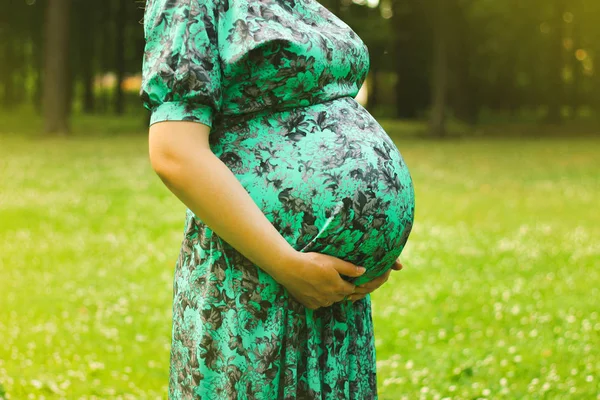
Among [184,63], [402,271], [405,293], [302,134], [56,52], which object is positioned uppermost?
[184,63]

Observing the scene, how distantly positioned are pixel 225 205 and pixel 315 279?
0.31m

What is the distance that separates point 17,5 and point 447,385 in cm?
3781

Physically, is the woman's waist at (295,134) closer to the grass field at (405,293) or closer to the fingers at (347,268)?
the fingers at (347,268)

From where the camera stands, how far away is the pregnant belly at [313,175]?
2.11 meters

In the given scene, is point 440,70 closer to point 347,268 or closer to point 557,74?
point 557,74

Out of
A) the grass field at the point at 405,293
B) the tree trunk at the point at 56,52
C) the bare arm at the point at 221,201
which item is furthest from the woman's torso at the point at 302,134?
the tree trunk at the point at 56,52

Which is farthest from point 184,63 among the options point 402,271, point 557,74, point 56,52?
point 557,74

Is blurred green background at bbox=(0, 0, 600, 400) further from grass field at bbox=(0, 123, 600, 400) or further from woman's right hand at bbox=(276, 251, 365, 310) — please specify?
woman's right hand at bbox=(276, 251, 365, 310)

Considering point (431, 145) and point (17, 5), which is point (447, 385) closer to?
point (431, 145)

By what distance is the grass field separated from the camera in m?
5.55

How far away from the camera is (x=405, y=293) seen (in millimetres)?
7828

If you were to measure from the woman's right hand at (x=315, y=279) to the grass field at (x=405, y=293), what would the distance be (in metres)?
A: 3.14

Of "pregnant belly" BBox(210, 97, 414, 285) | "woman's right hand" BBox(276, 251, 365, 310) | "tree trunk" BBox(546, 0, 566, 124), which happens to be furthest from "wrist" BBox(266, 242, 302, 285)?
"tree trunk" BBox(546, 0, 566, 124)

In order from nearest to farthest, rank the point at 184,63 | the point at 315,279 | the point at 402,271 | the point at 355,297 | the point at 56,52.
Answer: the point at 184,63
the point at 315,279
the point at 355,297
the point at 402,271
the point at 56,52
